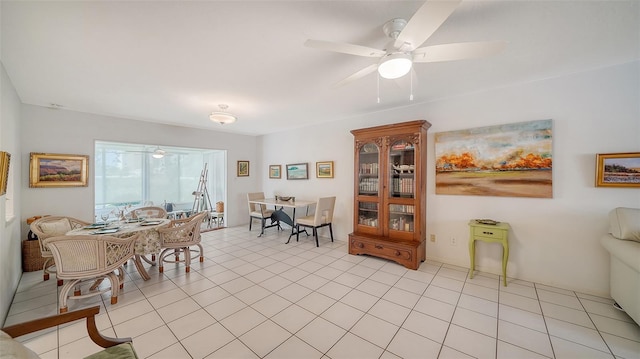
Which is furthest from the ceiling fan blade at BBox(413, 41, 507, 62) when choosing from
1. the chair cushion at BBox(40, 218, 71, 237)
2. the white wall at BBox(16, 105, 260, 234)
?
the chair cushion at BBox(40, 218, 71, 237)

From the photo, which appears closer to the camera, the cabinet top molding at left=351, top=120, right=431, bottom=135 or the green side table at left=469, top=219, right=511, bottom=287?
the green side table at left=469, top=219, right=511, bottom=287

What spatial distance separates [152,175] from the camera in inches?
286

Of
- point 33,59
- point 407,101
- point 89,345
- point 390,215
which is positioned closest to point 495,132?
point 407,101

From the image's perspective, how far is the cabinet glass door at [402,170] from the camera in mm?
3570

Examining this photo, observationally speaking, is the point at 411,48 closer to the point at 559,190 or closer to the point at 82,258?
the point at 559,190

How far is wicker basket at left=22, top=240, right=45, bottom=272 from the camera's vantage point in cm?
323

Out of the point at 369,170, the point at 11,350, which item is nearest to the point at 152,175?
the point at 369,170

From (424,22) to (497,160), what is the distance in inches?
99.9

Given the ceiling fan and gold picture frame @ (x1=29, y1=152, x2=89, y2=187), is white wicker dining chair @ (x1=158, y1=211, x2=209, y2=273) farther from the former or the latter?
the ceiling fan

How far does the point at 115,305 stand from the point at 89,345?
0.64 metres

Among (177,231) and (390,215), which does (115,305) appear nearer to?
(177,231)

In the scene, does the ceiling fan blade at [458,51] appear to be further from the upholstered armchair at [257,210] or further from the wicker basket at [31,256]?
the wicker basket at [31,256]

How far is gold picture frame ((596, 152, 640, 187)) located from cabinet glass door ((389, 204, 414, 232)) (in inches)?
79.3

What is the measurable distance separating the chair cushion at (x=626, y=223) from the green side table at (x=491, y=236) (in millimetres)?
842
